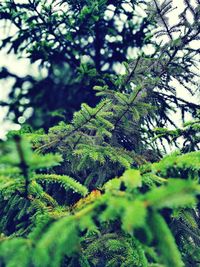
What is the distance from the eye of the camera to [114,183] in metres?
1.66

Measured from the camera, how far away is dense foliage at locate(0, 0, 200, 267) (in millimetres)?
1175

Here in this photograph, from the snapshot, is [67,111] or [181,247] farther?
[67,111]

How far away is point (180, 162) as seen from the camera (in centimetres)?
191

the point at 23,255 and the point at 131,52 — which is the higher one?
the point at 131,52

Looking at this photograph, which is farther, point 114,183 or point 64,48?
point 64,48

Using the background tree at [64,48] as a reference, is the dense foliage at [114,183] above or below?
below

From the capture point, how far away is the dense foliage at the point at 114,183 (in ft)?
3.85

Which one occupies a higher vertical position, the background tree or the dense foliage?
the background tree

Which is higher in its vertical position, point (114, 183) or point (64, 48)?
point (64, 48)

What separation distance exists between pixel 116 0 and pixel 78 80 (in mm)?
1771

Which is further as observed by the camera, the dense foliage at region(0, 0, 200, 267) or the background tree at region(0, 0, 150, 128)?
the background tree at region(0, 0, 150, 128)

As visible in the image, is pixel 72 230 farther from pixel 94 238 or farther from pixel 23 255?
pixel 94 238

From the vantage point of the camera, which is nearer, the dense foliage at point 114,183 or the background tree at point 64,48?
the dense foliage at point 114,183

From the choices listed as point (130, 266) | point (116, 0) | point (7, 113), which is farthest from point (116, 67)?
point (130, 266)
